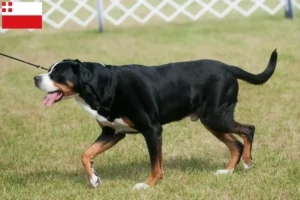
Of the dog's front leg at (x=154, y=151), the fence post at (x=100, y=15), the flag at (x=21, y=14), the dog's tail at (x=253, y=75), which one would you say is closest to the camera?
the dog's front leg at (x=154, y=151)

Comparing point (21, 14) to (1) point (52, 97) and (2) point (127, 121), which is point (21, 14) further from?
(2) point (127, 121)

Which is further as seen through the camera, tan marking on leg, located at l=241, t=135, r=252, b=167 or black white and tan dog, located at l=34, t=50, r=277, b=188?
tan marking on leg, located at l=241, t=135, r=252, b=167

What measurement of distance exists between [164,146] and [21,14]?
14281 millimetres

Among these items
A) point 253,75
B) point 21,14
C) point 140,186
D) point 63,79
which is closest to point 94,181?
point 140,186

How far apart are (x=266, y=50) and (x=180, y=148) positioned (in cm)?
799

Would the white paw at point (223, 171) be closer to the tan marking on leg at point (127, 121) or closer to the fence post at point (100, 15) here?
the tan marking on leg at point (127, 121)

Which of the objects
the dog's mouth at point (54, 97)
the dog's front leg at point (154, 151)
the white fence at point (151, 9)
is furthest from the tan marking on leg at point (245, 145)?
the white fence at point (151, 9)

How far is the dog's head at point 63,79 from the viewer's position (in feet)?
16.4

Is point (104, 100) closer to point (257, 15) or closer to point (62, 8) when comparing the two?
point (62, 8)

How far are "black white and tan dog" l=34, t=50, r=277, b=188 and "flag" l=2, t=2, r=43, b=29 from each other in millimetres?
14215

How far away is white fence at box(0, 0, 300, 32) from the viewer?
18.8 m

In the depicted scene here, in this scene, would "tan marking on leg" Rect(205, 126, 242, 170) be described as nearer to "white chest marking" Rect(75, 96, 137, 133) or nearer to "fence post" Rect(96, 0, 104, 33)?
"white chest marking" Rect(75, 96, 137, 133)

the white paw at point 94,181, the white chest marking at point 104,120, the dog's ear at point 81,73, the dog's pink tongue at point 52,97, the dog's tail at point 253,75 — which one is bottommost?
the white paw at point 94,181

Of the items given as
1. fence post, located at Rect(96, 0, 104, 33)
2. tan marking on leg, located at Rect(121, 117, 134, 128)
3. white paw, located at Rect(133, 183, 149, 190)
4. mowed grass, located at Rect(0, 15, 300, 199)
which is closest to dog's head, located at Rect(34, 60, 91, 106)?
tan marking on leg, located at Rect(121, 117, 134, 128)
